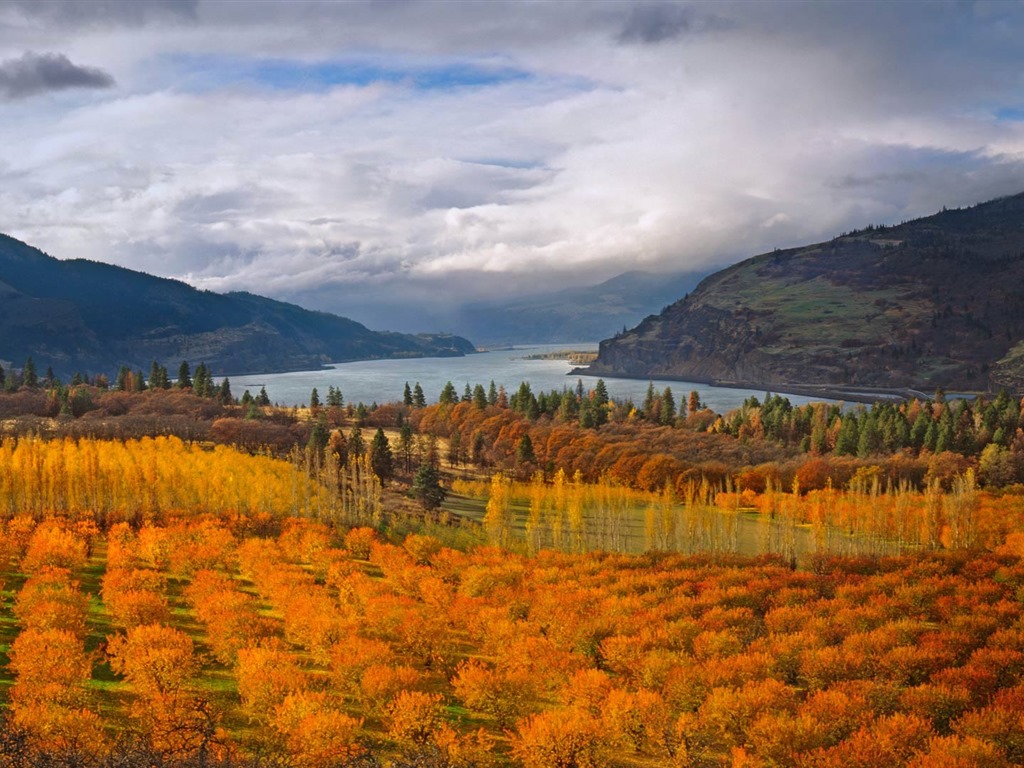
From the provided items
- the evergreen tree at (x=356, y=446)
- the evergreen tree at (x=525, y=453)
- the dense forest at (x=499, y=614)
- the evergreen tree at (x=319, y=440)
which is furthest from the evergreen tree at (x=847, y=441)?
the evergreen tree at (x=319, y=440)

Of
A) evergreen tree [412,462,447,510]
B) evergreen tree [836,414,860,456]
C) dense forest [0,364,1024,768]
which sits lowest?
dense forest [0,364,1024,768]

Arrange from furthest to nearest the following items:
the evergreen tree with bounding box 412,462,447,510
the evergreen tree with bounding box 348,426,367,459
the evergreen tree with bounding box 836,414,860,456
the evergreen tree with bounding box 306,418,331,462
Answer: the evergreen tree with bounding box 836,414,860,456, the evergreen tree with bounding box 348,426,367,459, the evergreen tree with bounding box 306,418,331,462, the evergreen tree with bounding box 412,462,447,510

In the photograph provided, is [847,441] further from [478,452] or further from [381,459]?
[381,459]

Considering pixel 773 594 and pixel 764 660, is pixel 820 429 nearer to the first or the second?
pixel 773 594

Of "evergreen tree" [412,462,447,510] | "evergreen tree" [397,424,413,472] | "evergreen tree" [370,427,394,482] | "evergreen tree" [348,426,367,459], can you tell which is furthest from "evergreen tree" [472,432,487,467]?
"evergreen tree" [412,462,447,510]

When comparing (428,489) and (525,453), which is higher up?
(525,453)

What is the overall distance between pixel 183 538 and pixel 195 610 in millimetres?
23612

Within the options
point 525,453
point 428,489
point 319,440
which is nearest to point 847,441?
point 525,453

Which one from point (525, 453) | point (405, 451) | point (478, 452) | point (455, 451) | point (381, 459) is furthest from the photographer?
point (455, 451)

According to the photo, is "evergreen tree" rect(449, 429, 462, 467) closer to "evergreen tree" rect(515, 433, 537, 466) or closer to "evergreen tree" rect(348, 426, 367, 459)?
"evergreen tree" rect(515, 433, 537, 466)

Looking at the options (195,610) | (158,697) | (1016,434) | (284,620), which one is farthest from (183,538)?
(1016,434)

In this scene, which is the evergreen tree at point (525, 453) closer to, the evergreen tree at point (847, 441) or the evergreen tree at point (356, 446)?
the evergreen tree at point (356, 446)

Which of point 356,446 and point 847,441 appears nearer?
point 356,446

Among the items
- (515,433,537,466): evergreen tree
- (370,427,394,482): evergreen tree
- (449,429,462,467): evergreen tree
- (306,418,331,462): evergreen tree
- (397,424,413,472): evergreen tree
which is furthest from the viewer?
(449,429,462,467): evergreen tree
